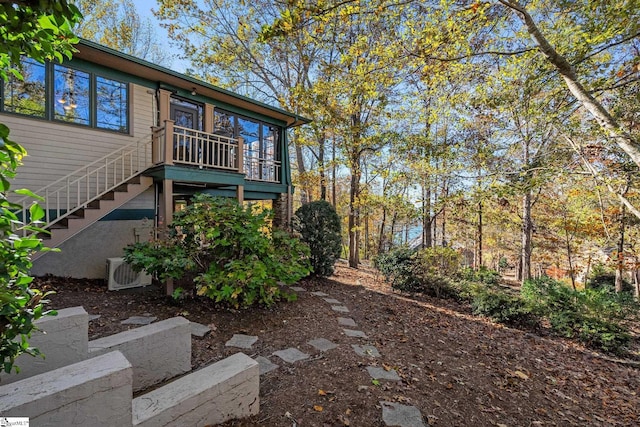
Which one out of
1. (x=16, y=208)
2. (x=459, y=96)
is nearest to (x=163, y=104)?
(x=16, y=208)

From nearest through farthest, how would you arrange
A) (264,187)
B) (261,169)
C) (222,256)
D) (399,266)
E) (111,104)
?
(222,256) < (111,104) < (399,266) < (264,187) < (261,169)

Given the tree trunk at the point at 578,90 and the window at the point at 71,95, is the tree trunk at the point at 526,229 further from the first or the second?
the window at the point at 71,95

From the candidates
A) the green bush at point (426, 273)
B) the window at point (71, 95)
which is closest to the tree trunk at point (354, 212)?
the green bush at point (426, 273)

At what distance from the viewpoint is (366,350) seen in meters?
3.39

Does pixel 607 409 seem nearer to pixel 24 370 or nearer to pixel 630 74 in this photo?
pixel 630 74

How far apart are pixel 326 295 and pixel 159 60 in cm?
1483

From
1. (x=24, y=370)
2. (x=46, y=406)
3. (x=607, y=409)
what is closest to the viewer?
(x=46, y=406)

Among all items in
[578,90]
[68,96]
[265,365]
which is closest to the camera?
[265,365]

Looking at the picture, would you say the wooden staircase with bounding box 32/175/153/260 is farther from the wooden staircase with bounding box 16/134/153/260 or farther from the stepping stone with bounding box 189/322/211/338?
the stepping stone with bounding box 189/322/211/338

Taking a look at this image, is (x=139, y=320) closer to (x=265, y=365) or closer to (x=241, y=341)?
(x=241, y=341)

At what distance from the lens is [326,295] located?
5664mm

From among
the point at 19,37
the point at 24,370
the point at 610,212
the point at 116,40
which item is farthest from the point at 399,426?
the point at 116,40

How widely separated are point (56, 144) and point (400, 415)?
6.88 m

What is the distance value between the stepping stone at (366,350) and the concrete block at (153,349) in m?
1.85
